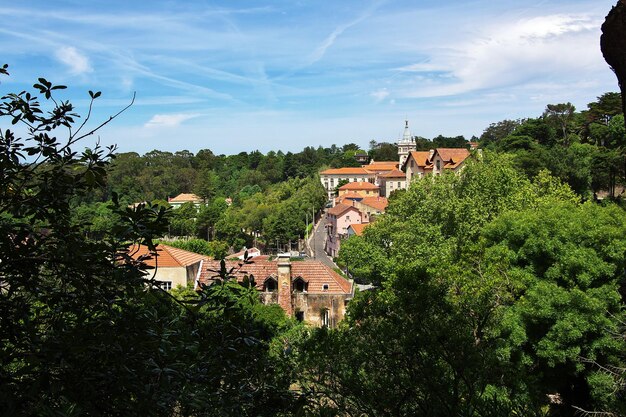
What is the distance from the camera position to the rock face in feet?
11.2

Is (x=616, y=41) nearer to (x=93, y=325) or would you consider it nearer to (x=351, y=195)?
(x=93, y=325)

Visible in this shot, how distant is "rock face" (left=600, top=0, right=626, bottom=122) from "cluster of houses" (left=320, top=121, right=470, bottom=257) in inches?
1139

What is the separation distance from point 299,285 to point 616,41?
17573 millimetres

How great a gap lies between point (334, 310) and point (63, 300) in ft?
57.3

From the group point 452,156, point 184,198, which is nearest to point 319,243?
point 452,156

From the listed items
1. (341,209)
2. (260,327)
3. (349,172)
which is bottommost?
(341,209)

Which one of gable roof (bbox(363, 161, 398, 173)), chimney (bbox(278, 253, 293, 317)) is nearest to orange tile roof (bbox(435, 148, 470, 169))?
chimney (bbox(278, 253, 293, 317))

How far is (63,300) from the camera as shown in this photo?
347cm

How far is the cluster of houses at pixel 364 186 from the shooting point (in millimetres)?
52062

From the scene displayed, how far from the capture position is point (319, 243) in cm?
5797

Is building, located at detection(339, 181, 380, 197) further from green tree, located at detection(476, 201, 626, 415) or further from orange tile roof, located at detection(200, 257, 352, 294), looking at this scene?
green tree, located at detection(476, 201, 626, 415)

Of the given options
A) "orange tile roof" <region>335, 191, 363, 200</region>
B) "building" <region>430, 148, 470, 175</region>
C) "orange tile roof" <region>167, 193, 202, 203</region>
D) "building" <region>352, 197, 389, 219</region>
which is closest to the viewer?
"building" <region>430, 148, 470, 175</region>

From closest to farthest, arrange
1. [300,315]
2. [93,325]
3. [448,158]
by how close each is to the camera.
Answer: [93,325]
[300,315]
[448,158]

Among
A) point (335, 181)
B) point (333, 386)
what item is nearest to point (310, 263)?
point (333, 386)
